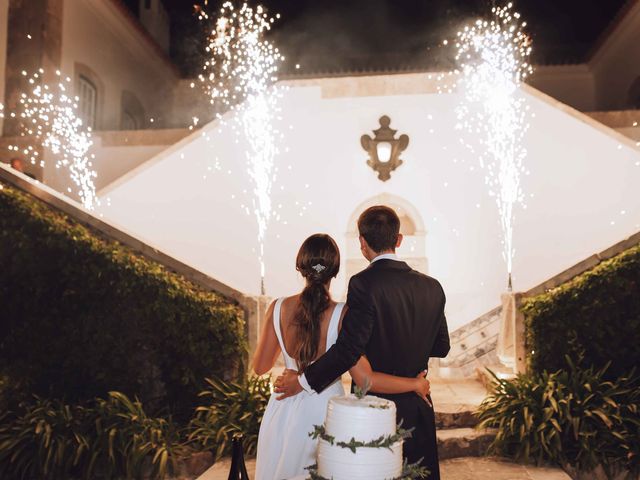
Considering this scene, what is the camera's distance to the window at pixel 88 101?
13.5 meters

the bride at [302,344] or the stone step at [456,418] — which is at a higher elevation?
the bride at [302,344]

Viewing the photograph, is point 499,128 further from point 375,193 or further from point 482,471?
point 482,471

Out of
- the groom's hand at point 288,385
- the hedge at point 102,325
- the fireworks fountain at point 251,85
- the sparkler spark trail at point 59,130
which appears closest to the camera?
the groom's hand at point 288,385

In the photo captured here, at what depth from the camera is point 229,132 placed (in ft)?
32.8

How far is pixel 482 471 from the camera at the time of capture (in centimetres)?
478

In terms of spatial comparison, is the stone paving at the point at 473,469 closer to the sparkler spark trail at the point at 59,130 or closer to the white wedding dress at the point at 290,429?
the white wedding dress at the point at 290,429

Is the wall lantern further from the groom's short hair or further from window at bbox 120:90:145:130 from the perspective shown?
window at bbox 120:90:145:130

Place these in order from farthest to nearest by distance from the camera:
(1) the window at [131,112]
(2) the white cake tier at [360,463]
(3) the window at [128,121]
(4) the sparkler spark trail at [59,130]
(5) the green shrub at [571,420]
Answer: (3) the window at [128,121] < (1) the window at [131,112] < (4) the sparkler spark trail at [59,130] < (5) the green shrub at [571,420] < (2) the white cake tier at [360,463]

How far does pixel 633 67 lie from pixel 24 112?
14.0 metres

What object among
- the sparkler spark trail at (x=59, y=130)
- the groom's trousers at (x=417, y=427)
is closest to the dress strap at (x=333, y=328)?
the groom's trousers at (x=417, y=427)

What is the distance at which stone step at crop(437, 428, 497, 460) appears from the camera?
16.8ft

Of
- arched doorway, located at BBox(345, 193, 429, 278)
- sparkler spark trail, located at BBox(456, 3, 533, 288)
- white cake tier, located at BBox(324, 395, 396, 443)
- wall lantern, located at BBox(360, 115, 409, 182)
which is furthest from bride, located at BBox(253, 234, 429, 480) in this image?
sparkler spark trail, located at BBox(456, 3, 533, 288)

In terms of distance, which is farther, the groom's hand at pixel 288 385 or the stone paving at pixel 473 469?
the stone paving at pixel 473 469

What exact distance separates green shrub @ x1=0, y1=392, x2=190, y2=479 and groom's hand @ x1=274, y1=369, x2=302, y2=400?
2473mm
